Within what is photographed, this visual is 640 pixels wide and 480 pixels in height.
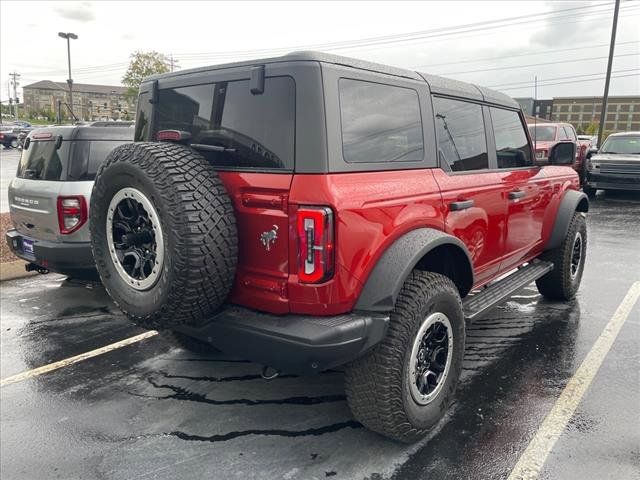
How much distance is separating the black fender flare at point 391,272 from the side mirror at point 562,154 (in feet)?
8.74

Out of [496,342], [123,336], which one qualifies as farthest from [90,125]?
[496,342]

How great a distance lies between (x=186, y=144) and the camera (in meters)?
2.94

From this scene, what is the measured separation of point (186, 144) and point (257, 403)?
5.48ft

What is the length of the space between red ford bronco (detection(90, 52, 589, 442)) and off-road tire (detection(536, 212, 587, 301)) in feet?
7.15

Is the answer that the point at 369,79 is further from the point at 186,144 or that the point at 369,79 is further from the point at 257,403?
the point at 257,403

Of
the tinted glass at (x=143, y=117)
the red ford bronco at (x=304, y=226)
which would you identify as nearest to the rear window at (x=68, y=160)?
the tinted glass at (x=143, y=117)

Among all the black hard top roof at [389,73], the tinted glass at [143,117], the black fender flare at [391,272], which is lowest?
the black fender flare at [391,272]

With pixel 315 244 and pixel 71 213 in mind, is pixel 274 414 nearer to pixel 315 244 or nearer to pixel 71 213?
pixel 315 244

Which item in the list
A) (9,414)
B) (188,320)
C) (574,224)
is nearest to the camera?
(188,320)

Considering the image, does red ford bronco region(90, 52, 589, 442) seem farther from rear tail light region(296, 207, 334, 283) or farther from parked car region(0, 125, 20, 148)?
parked car region(0, 125, 20, 148)

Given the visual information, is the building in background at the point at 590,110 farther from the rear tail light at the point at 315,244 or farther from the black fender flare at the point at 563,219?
the rear tail light at the point at 315,244

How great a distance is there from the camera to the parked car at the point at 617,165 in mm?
12398

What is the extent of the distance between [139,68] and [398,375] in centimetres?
4605

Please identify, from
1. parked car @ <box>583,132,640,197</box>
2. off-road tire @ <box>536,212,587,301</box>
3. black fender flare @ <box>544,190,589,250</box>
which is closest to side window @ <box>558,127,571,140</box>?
parked car @ <box>583,132,640,197</box>
